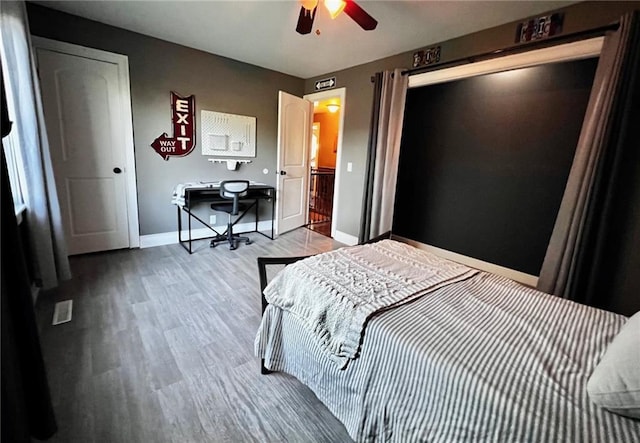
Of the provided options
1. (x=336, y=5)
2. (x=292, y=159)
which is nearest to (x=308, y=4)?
(x=336, y=5)

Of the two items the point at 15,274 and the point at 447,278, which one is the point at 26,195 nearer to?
the point at 15,274

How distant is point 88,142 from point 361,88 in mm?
3199

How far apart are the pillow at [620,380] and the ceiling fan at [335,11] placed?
2.11 meters

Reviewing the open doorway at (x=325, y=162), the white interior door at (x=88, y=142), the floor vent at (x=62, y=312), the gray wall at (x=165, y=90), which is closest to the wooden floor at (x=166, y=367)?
the floor vent at (x=62, y=312)

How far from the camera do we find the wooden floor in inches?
50.8

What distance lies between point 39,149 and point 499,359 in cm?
310

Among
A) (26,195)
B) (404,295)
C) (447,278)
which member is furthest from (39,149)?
(447,278)

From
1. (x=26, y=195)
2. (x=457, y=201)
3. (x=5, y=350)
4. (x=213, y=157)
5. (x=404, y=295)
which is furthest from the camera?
(x=213, y=157)

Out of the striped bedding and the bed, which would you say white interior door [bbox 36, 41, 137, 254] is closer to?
the bed

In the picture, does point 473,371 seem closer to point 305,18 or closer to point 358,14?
point 358,14

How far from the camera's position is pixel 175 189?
11.7 ft

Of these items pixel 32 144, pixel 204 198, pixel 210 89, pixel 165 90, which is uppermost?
pixel 210 89

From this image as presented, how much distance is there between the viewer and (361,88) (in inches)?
149

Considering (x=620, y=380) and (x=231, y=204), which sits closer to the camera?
(x=620, y=380)
